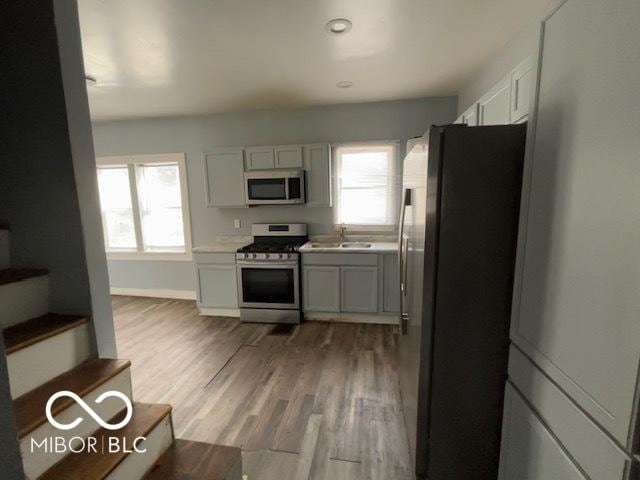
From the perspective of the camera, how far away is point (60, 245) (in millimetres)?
1423

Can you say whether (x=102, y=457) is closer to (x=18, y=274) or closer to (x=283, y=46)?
(x=18, y=274)

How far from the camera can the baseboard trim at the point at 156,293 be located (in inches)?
187

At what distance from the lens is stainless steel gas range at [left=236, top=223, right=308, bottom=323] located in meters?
3.66

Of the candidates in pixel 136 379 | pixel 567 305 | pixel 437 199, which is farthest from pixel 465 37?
pixel 136 379

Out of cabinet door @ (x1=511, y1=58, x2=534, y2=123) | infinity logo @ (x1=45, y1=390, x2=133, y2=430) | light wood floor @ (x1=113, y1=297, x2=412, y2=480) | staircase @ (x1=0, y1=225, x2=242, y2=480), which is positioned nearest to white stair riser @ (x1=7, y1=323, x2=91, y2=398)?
staircase @ (x1=0, y1=225, x2=242, y2=480)

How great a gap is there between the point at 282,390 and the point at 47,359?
1.64m

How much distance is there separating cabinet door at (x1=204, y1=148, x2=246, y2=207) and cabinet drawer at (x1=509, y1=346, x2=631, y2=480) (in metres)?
3.58

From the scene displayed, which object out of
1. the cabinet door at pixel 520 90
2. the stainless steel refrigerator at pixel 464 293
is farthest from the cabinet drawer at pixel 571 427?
the cabinet door at pixel 520 90

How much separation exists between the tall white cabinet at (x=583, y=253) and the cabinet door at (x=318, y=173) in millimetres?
2791

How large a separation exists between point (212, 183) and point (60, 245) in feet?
9.12

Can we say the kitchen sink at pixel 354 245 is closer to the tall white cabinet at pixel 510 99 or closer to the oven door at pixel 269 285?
the oven door at pixel 269 285

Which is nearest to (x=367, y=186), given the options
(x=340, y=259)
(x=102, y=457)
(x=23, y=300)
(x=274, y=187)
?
(x=340, y=259)

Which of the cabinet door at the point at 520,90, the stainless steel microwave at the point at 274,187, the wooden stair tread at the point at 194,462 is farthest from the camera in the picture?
the stainless steel microwave at the point at 274,187

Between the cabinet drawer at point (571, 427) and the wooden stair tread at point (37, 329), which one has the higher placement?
the wooden stair tread at point (37, 329)
